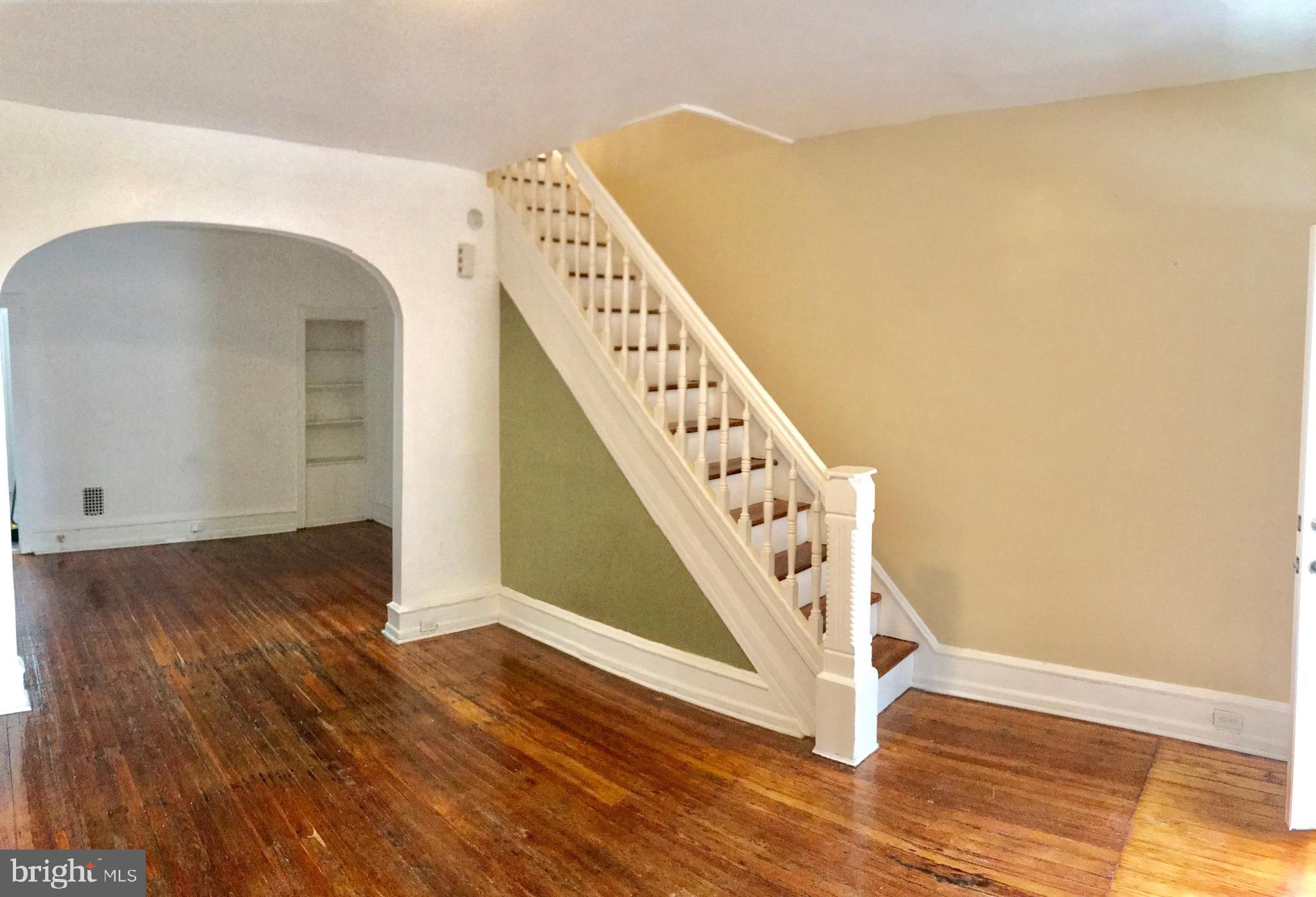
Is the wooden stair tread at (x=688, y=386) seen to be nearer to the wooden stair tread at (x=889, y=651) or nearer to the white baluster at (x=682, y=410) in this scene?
the white baluster at (x=682, y=410)

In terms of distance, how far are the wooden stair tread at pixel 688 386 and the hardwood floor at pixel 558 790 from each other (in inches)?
58.3

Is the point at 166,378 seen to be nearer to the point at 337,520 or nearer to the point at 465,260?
the point at 337,520

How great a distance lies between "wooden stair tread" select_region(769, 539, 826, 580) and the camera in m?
3.70

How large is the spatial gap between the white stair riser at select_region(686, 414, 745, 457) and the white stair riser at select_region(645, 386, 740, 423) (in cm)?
6

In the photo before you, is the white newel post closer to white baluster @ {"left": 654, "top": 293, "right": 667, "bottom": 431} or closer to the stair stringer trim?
the stair stringer trim

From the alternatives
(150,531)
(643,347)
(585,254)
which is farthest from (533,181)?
(150,531)

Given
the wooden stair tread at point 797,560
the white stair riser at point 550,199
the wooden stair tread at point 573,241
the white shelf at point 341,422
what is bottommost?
the wooden stair tread at point 797,560

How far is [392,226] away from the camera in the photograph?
458 centimetres

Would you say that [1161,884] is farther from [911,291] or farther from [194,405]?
[194,405]

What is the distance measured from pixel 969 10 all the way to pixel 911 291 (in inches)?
61.6

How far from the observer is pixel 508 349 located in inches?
197

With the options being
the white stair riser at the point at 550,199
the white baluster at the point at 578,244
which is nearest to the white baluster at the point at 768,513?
the white baluster at the point at 578,244

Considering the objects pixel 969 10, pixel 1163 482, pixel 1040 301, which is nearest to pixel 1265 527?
pixel 1163 482

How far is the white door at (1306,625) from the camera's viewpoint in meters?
2.81
